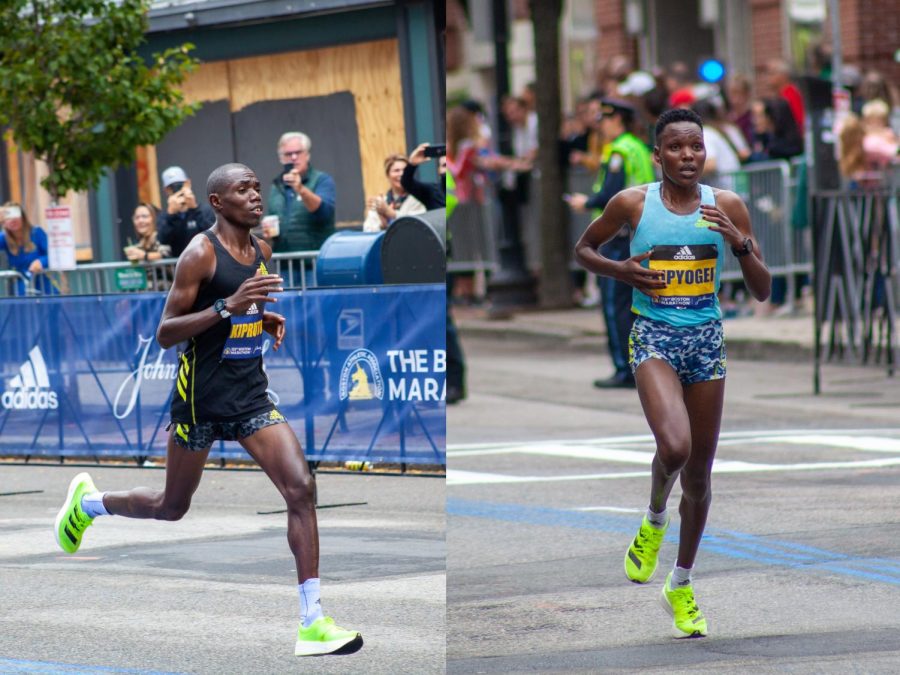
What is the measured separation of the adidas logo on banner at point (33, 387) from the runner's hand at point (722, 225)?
22.8ft

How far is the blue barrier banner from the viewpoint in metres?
11.3

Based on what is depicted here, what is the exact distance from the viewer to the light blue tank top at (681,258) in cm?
666

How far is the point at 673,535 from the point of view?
8.94 metres

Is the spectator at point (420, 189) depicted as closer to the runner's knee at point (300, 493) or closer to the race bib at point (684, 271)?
the race bib at point (684, 271)

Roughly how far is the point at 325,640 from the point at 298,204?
745 centimetres

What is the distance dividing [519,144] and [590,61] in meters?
12.8

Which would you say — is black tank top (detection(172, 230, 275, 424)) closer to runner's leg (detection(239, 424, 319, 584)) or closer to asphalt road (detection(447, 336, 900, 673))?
runner's leg (detection(239, 424, 319, 584))

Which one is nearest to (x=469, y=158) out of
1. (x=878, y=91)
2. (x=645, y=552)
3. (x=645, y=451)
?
(x=878, y=91)

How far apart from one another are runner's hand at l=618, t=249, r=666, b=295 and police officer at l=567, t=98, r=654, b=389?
25.2 ft

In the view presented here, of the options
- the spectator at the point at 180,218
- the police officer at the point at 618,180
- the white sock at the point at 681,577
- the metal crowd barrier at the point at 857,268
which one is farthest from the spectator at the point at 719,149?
the white sock at the point at 681,577

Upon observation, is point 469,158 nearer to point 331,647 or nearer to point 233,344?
point 233,344

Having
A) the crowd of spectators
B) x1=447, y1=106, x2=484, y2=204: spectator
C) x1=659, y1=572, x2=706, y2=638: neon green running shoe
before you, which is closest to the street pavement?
x1=659, y1=572, x2=706, y2=638: neon green running shoe

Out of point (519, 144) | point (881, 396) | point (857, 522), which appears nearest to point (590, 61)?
point (519, 144)

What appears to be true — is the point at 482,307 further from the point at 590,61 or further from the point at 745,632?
the point at 745,632
